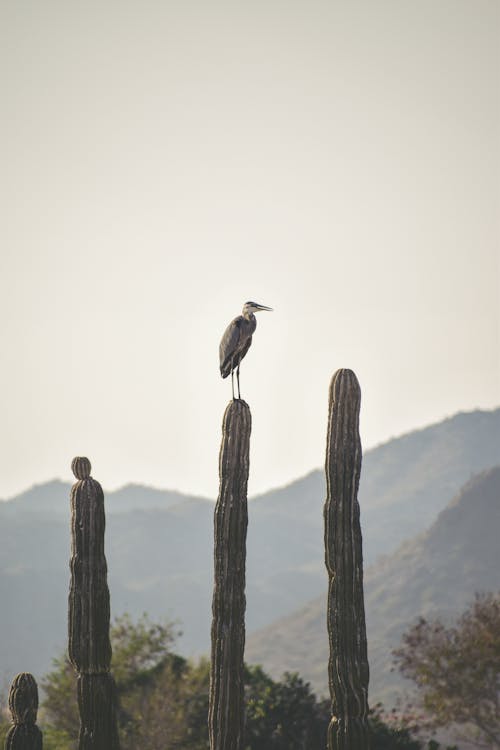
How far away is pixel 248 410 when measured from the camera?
12.6 m

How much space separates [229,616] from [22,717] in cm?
337

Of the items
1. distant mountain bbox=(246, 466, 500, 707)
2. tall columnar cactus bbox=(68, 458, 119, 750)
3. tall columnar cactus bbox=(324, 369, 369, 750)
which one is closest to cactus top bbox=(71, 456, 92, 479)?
tall columnar cactus bbox=(68, 458, 119, 750)

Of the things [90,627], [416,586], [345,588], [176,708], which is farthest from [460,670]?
[416,586]

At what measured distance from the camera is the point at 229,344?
1348 cm

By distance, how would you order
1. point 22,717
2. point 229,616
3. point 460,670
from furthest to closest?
point 460,670 → point 22,717 → point 229,616

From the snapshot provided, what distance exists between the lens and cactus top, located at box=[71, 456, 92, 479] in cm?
1404

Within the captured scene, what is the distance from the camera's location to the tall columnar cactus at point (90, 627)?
13.2 metres

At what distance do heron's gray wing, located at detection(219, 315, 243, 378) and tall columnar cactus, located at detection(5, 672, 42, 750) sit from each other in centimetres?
486

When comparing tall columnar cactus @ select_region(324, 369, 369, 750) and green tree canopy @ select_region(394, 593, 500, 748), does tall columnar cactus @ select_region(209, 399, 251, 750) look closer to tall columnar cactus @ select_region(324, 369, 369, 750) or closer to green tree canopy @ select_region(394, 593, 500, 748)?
tall columnar cactus @ select_region(324, 369, 369, 750)

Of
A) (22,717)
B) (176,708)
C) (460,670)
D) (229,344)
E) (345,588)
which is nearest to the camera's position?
(345,588)

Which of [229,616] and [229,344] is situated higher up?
[229,344]

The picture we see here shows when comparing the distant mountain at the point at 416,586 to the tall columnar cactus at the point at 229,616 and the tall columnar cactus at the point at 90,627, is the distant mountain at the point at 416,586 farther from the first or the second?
the tall columnar cactus at the point at 229,616

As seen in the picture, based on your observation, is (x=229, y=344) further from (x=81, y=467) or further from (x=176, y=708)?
(x=176, y=708)

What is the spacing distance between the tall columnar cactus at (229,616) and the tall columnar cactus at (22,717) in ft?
8.76
